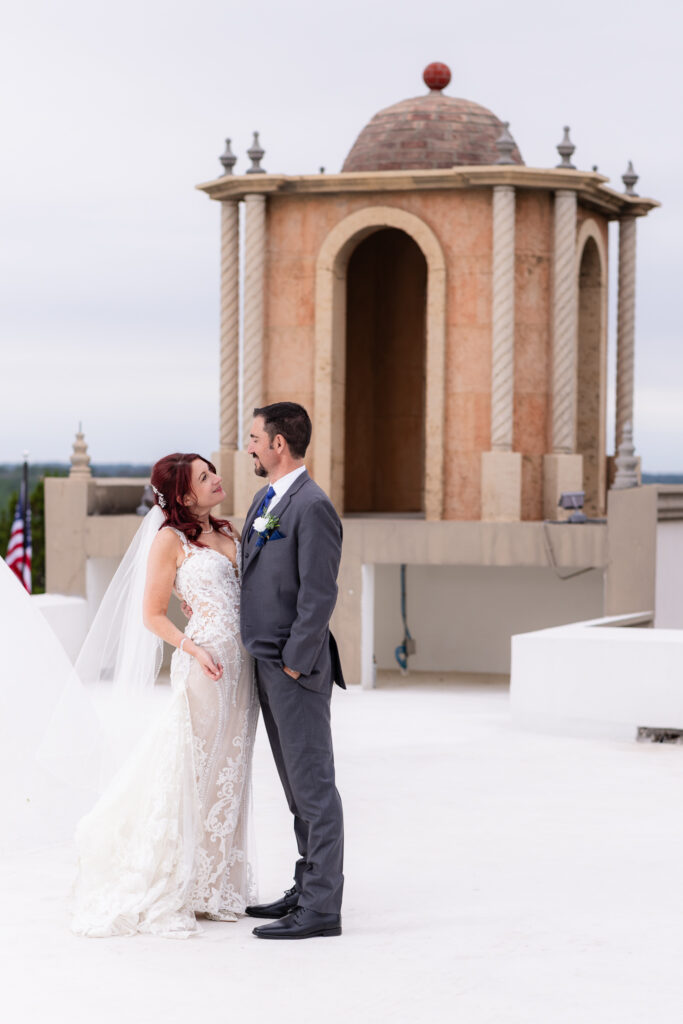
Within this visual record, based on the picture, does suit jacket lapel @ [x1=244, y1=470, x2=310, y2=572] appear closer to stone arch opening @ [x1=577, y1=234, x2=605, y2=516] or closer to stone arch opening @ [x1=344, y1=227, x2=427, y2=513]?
stone arch opening @ [x1=577, y1=234, x2=605, y2=516]

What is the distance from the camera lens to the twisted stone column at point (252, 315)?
672 inches

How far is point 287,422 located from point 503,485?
35.6ft

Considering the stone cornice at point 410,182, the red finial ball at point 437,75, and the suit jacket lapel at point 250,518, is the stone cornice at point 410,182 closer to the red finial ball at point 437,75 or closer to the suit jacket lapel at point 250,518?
the red finial ball at point 437,75

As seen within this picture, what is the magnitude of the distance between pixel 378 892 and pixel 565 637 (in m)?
5.16

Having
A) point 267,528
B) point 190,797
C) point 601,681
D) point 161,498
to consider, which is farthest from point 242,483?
point 267,528

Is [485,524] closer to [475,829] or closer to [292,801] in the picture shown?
[475,829]

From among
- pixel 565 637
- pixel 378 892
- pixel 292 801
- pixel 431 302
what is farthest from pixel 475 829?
Result: pixel 431 302

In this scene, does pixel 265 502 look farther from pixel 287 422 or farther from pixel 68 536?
pixel 68 536

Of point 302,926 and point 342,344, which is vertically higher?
point 342,344

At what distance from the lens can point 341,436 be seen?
17.5 meters

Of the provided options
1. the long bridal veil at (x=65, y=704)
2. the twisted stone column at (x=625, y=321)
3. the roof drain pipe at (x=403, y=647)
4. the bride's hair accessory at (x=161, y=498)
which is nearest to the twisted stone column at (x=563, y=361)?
the twisted stone column at (x=625, y=321)

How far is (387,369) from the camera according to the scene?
67.3 feet

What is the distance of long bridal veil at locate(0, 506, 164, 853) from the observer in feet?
20.8

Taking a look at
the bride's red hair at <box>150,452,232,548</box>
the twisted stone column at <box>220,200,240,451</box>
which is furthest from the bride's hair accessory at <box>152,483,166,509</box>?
the twisted stone column at <box>220,200,240,451</box>
